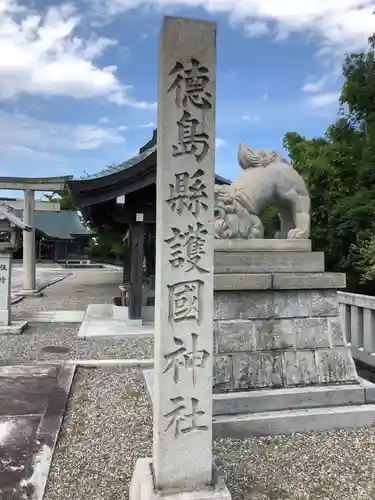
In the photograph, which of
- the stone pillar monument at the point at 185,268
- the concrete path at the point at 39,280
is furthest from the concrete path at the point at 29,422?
the concrete path at the point at 39,280

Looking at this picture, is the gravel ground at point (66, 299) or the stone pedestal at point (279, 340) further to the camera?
the gravel ground at point (66, 299)

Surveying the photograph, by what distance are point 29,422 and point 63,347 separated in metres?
3.07

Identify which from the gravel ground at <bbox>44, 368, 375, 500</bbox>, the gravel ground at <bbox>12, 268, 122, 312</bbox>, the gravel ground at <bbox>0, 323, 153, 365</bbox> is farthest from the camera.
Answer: the gravel ground at <bbox>12, 268, 122, 312</bbox>

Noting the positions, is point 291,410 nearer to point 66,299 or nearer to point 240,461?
point 240,461

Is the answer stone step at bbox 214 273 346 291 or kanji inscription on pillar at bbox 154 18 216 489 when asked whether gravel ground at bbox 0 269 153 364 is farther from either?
kanji inscription on pillar at bbox 154 18 216 489

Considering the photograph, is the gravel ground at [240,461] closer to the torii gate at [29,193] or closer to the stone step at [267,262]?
the stone step at [267,262]

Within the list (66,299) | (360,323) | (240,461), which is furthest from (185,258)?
(66,299)

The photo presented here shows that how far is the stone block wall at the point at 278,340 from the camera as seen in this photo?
3.72m

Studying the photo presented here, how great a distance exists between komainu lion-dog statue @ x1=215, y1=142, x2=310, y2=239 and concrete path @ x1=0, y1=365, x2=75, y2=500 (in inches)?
92.0

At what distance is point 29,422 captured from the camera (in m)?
3.78

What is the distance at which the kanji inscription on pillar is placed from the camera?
226 cm

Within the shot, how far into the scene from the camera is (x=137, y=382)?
4906mm

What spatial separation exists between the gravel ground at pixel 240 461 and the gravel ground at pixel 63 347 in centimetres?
225

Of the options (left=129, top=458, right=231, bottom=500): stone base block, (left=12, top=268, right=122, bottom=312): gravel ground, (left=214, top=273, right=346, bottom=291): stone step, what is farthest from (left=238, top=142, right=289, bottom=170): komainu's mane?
(left=12, top=268, right=122, bottom=312): gravel ground
